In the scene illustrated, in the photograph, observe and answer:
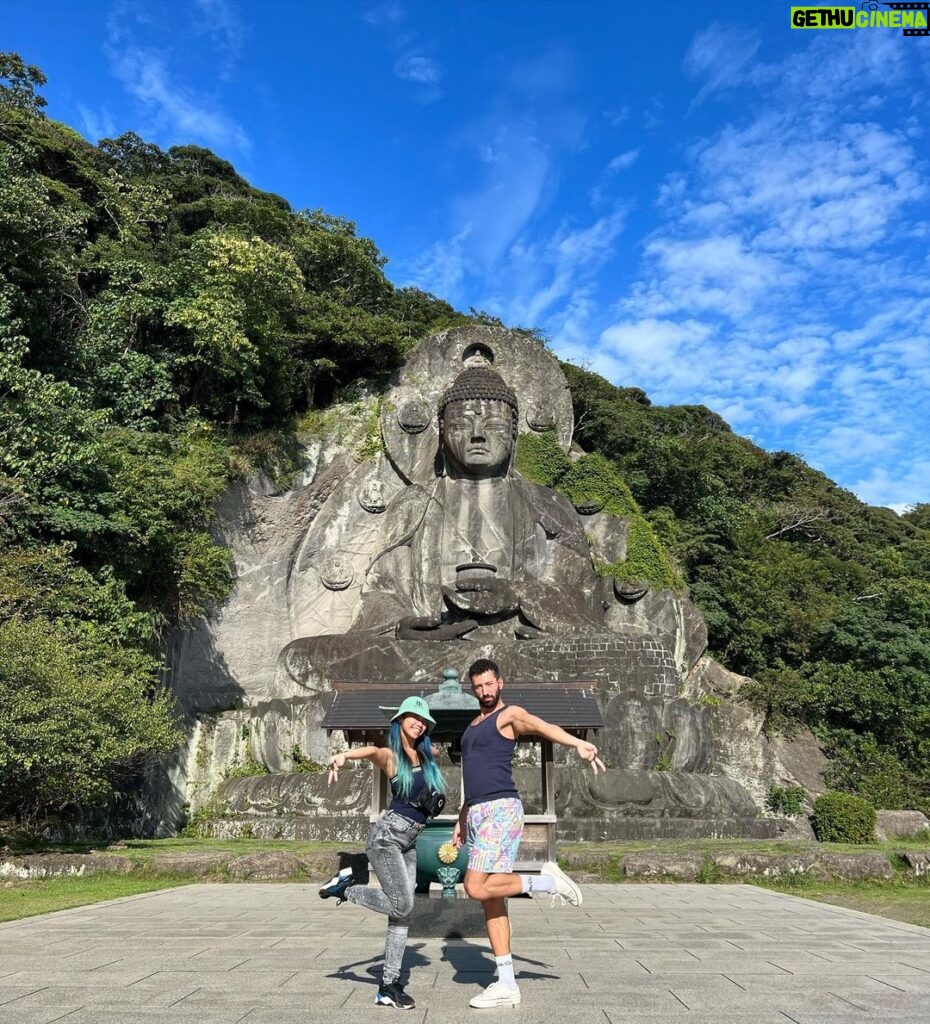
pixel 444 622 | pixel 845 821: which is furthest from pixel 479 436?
pixel 845 821

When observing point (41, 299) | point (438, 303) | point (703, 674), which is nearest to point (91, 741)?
point (41, 299)

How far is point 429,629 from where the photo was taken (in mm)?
13367

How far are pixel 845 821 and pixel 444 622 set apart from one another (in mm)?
6521

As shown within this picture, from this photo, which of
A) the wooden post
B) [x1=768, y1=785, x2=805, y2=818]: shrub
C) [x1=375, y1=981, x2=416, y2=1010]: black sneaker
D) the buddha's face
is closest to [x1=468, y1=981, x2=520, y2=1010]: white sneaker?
[x1=375, y1=981, x2=416, y2=1010]: black sneaker

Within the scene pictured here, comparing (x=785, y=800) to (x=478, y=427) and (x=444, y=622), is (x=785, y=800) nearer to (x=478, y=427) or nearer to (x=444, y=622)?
(x=444, y=622)

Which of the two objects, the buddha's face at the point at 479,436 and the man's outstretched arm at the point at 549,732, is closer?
the man's outstretched arm at the point at 549,732

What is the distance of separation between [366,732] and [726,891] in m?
3.27

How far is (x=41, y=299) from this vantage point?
14.4 m

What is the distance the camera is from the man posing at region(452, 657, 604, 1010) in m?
3.26

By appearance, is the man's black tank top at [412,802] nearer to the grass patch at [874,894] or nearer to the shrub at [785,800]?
the grass patch at [874,894]

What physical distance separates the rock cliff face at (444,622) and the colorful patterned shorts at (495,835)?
6.80 m

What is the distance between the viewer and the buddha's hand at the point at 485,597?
1349cm

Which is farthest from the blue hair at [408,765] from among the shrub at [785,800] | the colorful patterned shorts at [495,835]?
the shrub at [785,800]

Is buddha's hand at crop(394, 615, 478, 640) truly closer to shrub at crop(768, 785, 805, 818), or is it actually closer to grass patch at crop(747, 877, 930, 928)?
shrub at crop(768, 785, 805, 818)
